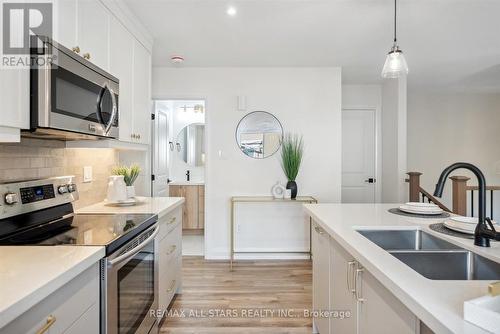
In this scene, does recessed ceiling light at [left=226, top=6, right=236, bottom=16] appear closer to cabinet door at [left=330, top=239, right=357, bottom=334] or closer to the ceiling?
the ceiling

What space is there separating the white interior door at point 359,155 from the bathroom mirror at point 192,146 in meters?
2.57

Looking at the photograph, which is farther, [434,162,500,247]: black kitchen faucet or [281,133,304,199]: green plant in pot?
[281,133,304,199]: green plant in pot

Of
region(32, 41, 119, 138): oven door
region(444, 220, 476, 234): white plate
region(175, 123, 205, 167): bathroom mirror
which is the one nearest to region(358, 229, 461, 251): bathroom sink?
region(444, 220, 476, 234): white plate

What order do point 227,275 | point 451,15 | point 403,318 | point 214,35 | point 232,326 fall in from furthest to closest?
point 227,275 < point 214,35 < point 451,15 < point 232,326 < point 403,318

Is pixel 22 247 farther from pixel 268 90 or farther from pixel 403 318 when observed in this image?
pixel 268 90

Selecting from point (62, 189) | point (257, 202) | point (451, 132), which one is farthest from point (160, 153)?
point (451, 132)

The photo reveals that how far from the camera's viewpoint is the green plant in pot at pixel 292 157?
3504 mm

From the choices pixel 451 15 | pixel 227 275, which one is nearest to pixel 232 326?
pixel 227 275

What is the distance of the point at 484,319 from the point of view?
1.89ft

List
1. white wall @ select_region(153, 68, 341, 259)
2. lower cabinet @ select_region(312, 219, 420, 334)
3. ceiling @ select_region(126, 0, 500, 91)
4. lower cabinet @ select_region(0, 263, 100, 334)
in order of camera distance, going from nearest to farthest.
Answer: lower cabinet @ select_region(0, 263, 100, 334), lower cabinet @ select_region(312, 219, 420, 334), ceiling @ select_region(126, 0, 500, 91), white wall @ select_region(153, 68, 341, 259)

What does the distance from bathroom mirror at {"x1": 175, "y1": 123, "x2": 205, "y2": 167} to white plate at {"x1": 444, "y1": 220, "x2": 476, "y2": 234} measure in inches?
172

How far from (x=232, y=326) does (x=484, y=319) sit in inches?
74.9

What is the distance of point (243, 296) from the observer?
2602 mm

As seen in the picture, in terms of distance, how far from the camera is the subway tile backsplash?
56.8 inches
